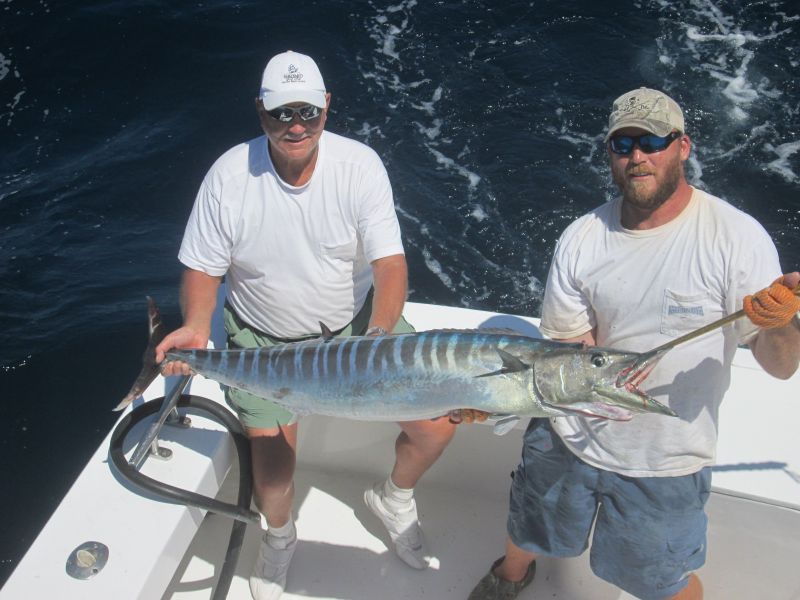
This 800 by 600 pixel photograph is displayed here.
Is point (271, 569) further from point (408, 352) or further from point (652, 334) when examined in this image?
point (652, 334)

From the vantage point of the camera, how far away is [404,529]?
10.7 feet

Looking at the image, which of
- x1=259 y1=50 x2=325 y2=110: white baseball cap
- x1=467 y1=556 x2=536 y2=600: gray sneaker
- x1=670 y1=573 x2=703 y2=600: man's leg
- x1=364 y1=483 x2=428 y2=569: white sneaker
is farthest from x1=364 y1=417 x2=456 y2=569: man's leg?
x1=259 y1=50 x2=325 y2=110: white baseball cap

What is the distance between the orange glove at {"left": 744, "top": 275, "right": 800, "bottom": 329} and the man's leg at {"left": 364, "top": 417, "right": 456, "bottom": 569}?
1287 mm

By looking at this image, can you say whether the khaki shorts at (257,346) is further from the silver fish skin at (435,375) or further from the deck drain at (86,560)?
the deck drain at (86,560)

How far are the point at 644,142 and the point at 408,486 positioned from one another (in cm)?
164

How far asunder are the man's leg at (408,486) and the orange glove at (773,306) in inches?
50.7

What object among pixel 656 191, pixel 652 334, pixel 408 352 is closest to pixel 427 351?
pixel 408 352

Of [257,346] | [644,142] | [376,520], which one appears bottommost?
[376,520]

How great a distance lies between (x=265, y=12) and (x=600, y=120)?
395 cm

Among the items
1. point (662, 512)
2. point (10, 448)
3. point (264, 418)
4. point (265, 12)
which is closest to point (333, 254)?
point (264, 418)

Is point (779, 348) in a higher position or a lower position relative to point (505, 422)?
higher

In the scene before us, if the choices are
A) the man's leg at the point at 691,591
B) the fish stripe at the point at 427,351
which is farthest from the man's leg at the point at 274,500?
the man's leg at the point at 691,591

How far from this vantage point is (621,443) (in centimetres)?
243

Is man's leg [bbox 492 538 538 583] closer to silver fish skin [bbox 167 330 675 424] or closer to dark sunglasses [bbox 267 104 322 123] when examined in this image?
silver fish skin [bbox 167 330 675 424]
